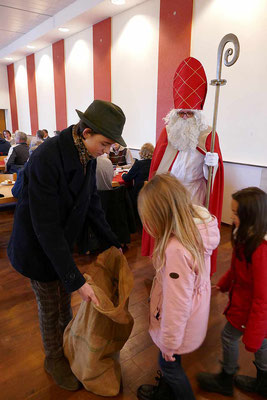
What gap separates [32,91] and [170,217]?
955 centimetres

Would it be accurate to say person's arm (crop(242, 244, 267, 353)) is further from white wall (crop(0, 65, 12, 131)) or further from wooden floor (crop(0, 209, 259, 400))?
white wall (crop(0, 65, 12, 131))

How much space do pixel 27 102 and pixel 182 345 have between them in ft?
33.4

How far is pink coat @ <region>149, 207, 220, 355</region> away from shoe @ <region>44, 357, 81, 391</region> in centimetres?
62

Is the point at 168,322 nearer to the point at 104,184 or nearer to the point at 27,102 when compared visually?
the point at 104,184

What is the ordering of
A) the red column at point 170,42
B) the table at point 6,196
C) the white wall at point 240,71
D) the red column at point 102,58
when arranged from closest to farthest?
the table at point 6,196 → the white wall at point 240,71 → the red column at point 170,42 → the red column at point 102,58

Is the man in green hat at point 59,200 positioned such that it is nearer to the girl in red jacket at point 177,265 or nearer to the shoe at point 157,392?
the girl in red jacket at point 177,265

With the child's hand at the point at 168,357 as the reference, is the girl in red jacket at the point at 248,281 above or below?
above

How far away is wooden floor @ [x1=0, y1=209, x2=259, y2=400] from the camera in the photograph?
152 cm

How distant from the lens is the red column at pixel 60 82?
7488 mm

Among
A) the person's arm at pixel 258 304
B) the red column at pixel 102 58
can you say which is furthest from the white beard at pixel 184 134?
the red column at pixel 102 58

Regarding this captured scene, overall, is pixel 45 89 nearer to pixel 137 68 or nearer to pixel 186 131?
pixel 137 68

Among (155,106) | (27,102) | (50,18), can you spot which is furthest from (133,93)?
(27,102)

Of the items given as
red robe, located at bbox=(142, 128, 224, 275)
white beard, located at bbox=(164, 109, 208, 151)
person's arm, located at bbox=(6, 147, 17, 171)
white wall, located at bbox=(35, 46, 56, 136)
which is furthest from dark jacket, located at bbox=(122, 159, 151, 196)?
white wall, located at bbox=(35, 46, 56, 136)

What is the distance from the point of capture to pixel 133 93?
559cm
